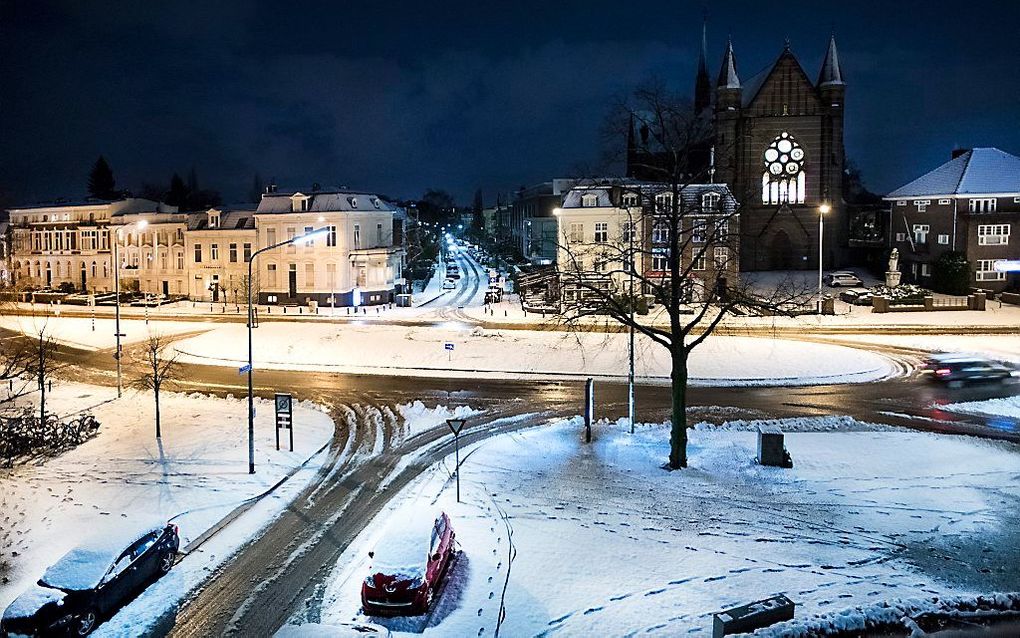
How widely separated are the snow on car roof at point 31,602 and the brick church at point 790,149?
69.2m

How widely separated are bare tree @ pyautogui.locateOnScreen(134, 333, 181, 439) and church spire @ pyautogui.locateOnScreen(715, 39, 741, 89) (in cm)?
5608

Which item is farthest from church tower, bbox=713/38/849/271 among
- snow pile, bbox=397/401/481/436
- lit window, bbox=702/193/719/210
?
snow pile, bbox=397/401/481/436

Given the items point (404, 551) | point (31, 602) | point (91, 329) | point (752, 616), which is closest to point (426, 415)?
point (404, 551)

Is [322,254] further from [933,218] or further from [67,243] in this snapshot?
[933,218]

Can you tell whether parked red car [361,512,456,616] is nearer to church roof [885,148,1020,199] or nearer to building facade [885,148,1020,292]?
building facade [885,148,1020,292]

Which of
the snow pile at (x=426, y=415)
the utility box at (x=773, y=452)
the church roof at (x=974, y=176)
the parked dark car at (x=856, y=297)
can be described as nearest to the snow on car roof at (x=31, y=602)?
the snow pile at (x=426, y=415)

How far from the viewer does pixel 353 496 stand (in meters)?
21.8

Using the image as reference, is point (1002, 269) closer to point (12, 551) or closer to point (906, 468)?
point (906, 468)

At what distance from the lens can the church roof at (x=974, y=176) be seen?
66.4 metres

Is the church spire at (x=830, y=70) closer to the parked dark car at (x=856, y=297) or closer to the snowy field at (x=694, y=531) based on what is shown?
the parked dark car at (x=856, y=297)

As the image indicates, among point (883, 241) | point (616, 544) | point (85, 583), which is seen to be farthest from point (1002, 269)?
point (85, 583)

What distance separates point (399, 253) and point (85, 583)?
198ft

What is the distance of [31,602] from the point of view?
46.9 ft

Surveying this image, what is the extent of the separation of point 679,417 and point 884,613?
9113 millimetres
